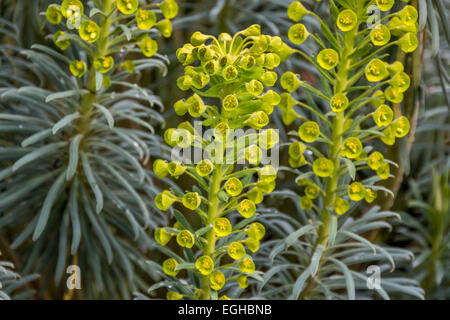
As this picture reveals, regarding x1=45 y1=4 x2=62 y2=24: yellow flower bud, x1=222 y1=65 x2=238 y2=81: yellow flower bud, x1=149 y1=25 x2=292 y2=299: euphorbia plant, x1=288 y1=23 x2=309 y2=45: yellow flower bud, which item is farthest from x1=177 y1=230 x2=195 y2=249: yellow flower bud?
x1=45 y1=4 x2=62 y2=24: yellow flower bud

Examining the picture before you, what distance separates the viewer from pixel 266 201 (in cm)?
131

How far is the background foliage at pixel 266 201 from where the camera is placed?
0.99 metres

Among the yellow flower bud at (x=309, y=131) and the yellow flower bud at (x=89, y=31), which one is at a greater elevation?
the yellow flower bud at (x=89, y=31)

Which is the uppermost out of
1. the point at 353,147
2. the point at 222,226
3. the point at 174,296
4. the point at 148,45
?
the point at 148,45

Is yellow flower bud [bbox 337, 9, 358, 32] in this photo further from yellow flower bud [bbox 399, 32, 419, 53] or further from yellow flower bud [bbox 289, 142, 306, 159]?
yellow flower bud [bbox 289, 142, 306, 159]

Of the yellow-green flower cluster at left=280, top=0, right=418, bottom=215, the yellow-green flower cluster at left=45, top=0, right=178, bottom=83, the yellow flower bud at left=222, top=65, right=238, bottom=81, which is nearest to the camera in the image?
the yellow flower bud at left=222, top=65, right=238, bottom=81

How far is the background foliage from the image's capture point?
0.99 meters

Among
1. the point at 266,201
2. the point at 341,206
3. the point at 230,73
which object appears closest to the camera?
the point at 230,73

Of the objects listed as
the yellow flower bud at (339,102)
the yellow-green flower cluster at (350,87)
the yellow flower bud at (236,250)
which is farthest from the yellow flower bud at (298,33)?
the yellow flower bud at (236,250)

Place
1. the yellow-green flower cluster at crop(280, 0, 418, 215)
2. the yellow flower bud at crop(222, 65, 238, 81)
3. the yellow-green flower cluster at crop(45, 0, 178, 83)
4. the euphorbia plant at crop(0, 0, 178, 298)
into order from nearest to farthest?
the yellow flower bud at crop(222, 65, 238, 81) → the yellow-green flower cluster at crop(280, 0, 418, 215) → the yellow-green flower cluster at crop(45, 0, 178, 83) → the euphorbia plant at crop(0, 0, 178, 298)

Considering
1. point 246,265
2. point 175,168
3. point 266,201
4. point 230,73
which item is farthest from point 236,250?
point 266,201

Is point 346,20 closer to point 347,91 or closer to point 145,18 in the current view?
point 347,91

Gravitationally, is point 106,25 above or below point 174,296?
above

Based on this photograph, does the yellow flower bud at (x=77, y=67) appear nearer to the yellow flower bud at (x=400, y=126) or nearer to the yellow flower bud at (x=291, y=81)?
the yellow flower bud at (x=291, y=81)
